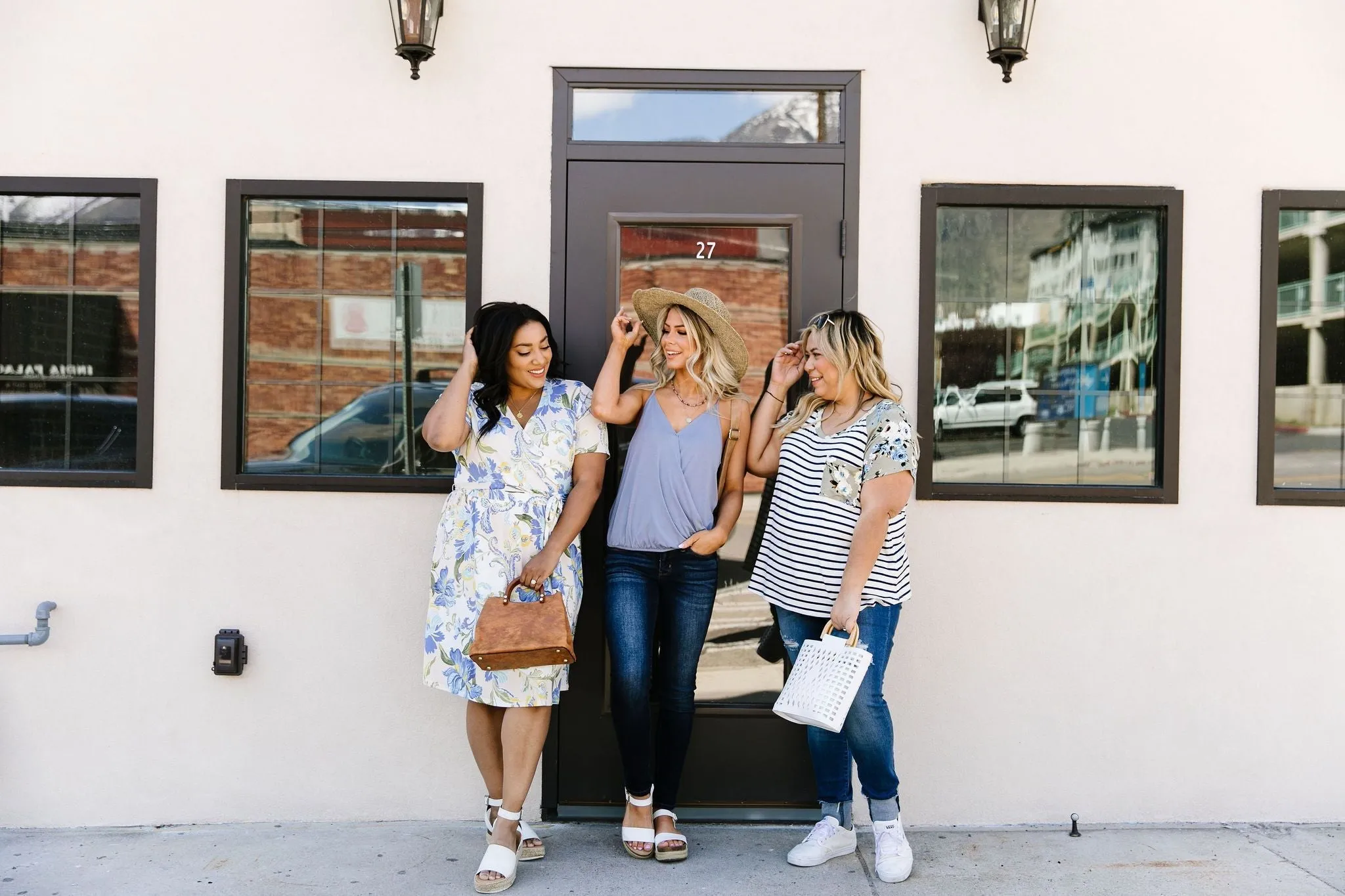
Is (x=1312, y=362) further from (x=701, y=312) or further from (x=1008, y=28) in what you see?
(x=701, y=312)

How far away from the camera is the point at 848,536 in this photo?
314 centimetres

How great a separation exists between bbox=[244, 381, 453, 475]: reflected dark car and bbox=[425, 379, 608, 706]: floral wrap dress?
48 cm

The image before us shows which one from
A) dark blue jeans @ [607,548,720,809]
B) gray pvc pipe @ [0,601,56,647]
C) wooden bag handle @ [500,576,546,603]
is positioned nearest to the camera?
wooden bag handle @ [500,576,546,603]

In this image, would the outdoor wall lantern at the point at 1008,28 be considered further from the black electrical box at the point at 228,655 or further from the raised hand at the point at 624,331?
the black electrical box at the point at 228,655

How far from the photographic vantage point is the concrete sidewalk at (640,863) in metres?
3.17

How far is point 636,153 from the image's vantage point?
144 inches

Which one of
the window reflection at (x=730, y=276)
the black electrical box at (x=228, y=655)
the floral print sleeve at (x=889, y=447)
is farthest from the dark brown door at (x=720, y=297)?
the black electrical box at (x=228, y=655)

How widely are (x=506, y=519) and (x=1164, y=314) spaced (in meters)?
2.38

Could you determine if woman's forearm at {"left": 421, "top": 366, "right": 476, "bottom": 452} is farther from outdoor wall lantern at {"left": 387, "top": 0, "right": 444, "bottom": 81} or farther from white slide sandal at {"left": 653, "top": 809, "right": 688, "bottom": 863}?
white slide sandal at {"left": 653, "top": 809, "right": 688, "bottom": 863}

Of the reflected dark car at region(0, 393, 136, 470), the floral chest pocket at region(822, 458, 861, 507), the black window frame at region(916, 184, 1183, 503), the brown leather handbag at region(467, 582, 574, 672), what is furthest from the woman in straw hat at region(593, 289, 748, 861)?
the reflected dark car at region(0, 393, 136, 470)

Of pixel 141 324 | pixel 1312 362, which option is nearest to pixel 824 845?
pixel 1312 362

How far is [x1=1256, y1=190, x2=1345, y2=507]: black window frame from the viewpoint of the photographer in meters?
3.65

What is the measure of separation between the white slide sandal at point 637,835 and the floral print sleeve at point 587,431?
1101 millimetres

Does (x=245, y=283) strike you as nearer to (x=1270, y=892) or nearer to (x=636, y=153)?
(x=636, y=153)
